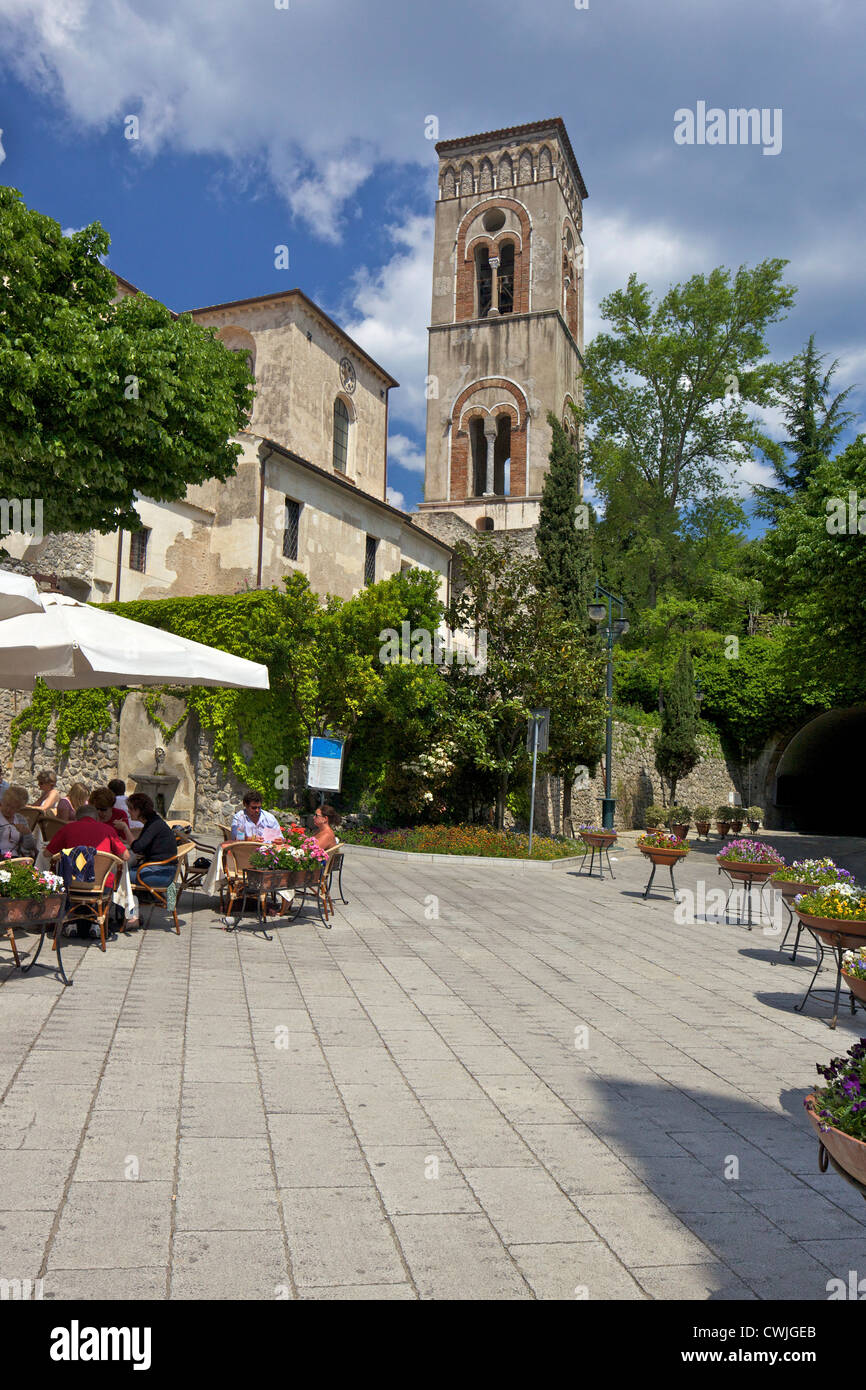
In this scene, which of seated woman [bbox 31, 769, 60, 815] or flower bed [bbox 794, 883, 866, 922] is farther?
seated woman [bbox 31, 769, 60, 815]

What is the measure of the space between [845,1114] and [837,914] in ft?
16.0

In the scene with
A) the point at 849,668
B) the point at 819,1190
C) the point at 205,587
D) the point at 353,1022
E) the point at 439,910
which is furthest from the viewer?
the point at 205,587

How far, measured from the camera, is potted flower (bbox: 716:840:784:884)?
1038cm

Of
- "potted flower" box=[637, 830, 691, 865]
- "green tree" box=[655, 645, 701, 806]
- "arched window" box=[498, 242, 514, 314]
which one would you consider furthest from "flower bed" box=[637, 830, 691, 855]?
"arched window" box=[498, 242, 514, 314]

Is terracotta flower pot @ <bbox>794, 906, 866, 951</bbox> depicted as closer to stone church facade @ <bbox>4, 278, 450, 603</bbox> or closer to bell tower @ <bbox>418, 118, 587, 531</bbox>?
stone church facade @ <bbox>4, 278, 450, 603</bbox>

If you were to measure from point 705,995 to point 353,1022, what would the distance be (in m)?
3.24

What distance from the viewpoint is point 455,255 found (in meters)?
43.9

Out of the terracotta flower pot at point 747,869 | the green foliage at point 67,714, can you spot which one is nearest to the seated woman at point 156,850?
the terracotta flower pot at point 747,869

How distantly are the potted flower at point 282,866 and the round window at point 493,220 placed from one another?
42.1m

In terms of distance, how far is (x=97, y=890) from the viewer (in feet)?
24.3

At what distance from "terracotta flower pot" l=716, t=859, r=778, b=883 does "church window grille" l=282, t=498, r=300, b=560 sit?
15225 mm

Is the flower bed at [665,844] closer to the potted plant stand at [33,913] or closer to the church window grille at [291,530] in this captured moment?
the potted plant stand at [33,913]

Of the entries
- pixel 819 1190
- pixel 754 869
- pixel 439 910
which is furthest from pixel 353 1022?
pixel 754 869
